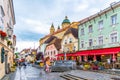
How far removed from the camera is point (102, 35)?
37031mm

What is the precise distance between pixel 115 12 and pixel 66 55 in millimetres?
22242

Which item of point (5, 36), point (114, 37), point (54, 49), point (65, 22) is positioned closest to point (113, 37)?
point (114, 37)

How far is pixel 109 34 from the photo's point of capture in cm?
3500

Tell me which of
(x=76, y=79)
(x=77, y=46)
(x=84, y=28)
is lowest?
(x=76, y=79)

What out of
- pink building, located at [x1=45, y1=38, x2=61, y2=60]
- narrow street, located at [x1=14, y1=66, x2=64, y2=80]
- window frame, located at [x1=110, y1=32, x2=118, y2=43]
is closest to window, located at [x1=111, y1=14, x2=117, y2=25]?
window frame, located at [x1=110, y1=32, x2=118, y2=43]

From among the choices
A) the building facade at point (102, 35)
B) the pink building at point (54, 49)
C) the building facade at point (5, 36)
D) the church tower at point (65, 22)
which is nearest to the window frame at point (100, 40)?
the building facade at point (102, 35)

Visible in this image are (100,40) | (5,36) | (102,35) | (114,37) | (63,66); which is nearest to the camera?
(5,36)

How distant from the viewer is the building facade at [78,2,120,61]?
33219 millimetres

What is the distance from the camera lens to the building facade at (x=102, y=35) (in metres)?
33.2

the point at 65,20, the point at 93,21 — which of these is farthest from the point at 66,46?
the point at 65,20

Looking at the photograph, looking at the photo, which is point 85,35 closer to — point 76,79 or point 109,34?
point 109,34

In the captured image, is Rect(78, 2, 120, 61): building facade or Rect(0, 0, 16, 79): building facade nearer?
Rect(0, 0, 16, 79): building facade

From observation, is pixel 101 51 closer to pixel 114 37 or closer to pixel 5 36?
pixel 114 37

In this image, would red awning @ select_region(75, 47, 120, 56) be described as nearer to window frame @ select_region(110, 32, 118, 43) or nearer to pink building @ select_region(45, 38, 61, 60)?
window frame @ select_region(110, 32, 118, 43)
